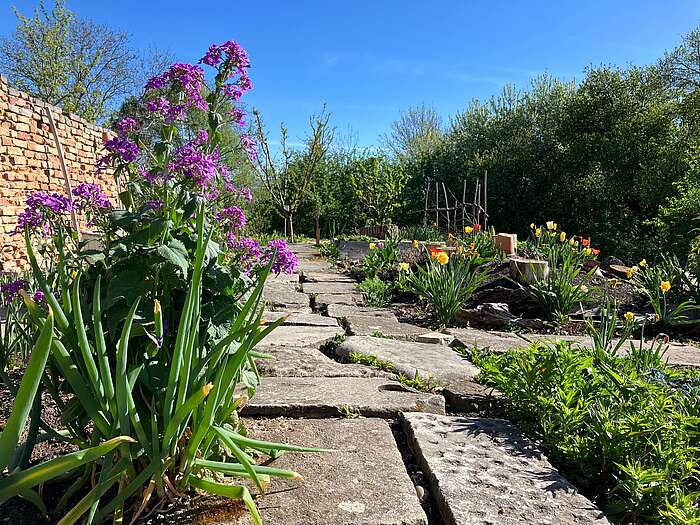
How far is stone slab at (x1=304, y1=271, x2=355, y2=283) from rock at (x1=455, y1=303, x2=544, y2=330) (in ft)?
5.49

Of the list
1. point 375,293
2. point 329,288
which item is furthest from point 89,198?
point 329,288

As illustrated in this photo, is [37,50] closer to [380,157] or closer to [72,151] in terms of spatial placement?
[72,151]

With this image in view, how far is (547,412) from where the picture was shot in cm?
153

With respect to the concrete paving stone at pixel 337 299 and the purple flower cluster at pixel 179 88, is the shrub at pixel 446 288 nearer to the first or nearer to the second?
the concrete paving stone at pixel 337 299

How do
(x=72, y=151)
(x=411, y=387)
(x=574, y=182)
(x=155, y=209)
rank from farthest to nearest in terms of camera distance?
(x=574, y=182)
(x=72, y=151)
(x=411, y=387)
(x=155, y=209)

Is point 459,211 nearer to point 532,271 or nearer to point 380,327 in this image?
point 532,271

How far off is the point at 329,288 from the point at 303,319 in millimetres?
1470

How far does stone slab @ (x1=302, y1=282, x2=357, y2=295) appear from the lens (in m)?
4.40

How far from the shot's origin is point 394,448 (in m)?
1.42

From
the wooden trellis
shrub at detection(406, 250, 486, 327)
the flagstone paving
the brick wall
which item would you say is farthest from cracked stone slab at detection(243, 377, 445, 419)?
the wooden trellis

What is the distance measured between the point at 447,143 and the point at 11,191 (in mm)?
11269

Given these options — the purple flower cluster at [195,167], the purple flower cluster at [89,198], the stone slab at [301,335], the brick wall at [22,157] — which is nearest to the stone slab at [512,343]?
the stone slab at [301,335]

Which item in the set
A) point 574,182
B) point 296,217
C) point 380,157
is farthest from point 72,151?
point 574,182

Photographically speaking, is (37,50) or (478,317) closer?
(478,317)
